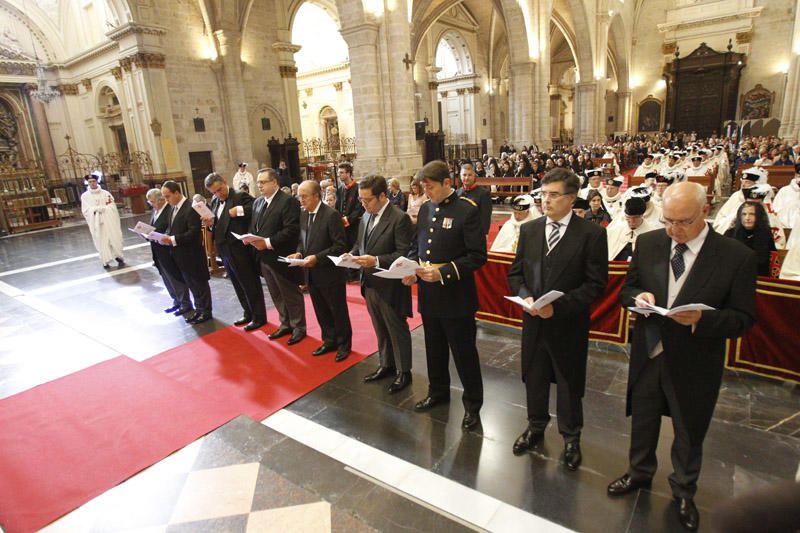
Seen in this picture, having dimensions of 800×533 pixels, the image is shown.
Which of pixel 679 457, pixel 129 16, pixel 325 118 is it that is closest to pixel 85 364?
pixel 679 457

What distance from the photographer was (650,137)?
33844 mm

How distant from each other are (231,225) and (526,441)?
4.20m

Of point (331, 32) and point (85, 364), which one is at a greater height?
point (331, 32)

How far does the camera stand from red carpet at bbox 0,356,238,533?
3.10 metres

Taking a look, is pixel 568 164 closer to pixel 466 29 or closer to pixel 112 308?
pixel 112 308

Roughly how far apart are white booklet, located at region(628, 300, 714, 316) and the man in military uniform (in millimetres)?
1179

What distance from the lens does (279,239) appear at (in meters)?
5.08

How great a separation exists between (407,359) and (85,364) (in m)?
3.85

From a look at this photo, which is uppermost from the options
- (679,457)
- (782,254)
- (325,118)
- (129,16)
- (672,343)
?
(129,16)

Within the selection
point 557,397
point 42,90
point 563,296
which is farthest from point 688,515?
point 42,90

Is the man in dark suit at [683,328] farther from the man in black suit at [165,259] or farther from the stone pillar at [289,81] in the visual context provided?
the stone pillar at [289,81]

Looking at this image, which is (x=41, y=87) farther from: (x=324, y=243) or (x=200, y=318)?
(x=324, y=243)

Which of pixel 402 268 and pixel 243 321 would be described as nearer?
pixel 402 268

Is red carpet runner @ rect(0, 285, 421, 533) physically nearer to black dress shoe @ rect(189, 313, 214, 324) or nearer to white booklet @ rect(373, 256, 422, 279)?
black dress shoe @ rect(189, 313, 214, 324)
